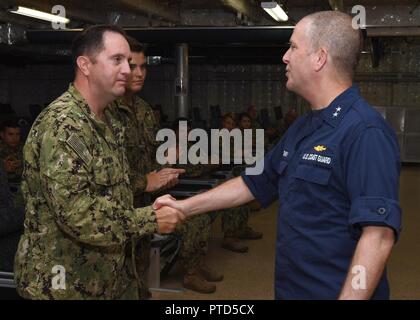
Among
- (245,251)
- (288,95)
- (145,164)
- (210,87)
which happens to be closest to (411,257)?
(245,251)

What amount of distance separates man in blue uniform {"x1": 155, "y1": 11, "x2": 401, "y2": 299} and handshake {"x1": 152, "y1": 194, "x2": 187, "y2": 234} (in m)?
0.51

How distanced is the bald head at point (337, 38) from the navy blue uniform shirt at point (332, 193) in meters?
0.09

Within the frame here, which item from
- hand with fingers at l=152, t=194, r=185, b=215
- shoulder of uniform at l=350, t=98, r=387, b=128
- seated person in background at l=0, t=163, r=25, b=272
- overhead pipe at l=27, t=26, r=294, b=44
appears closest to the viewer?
shoulder of uniform at l=350, t=98, r=387, b=128

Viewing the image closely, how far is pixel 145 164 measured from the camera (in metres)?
3.00

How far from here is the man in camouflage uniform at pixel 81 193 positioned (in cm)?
154

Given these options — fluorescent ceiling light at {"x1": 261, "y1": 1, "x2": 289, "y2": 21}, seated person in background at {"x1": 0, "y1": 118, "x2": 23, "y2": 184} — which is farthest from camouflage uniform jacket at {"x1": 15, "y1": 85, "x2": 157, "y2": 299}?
fluorescent ceiling light at {"x1": 261, "y1": 1, "x2": 289, "y2": 21}

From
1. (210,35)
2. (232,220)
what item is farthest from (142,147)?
(210,35)

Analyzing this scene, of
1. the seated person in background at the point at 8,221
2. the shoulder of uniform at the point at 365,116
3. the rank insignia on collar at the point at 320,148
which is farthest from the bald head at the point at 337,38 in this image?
the seated person in background at the point at 8,221

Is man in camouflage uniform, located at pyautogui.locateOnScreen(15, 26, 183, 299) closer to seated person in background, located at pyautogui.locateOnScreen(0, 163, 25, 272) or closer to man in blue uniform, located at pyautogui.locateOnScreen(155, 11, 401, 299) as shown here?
man in blue uniform, located at pyautogui.locateOnScreen(155, 11, 401, 299)

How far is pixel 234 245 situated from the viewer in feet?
15.3

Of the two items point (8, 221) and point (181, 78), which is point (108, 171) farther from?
point (181, 78)

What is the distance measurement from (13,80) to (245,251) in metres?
12.2

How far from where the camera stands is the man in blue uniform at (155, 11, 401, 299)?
117cm
